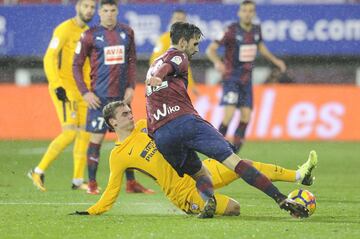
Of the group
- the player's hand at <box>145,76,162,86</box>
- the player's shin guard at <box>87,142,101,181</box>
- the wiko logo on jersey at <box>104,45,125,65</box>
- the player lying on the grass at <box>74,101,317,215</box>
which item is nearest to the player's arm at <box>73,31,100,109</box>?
the wiko logo on jersey at <box>104,45,125,65</box>

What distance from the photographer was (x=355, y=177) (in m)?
13.6

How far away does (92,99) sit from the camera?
449 inches

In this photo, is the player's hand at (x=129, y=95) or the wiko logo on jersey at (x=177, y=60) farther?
the player's hand at (x=129, y=95)

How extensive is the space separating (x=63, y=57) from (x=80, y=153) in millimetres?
1233

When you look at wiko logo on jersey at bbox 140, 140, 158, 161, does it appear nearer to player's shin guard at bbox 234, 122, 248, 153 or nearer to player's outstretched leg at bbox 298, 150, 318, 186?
player's outstretched leg at bbox 298, 150, 318, 186

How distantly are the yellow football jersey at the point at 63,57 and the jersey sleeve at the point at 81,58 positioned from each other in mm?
550

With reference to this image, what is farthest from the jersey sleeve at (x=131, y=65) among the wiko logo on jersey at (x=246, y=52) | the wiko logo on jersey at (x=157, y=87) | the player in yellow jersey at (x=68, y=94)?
the wiko logo on jersey at (x=246, y=52)

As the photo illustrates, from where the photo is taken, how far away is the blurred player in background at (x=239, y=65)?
14875 millimetres

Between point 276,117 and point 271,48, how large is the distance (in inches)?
170

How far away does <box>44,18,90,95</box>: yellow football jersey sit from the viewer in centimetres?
1214

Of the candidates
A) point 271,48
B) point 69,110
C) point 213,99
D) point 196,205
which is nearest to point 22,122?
point 213,99

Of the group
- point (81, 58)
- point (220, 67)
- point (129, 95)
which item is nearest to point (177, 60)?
point (129, 95)

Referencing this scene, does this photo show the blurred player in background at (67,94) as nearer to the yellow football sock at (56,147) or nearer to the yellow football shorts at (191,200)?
the yellow football sock at (56,147)

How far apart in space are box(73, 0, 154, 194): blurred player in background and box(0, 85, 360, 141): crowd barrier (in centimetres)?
865
